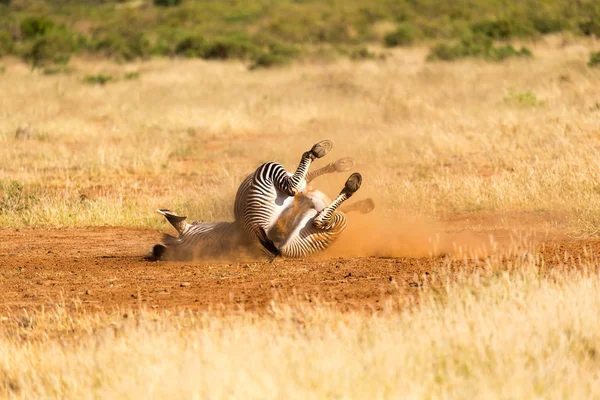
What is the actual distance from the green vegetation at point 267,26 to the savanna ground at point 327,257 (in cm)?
1159

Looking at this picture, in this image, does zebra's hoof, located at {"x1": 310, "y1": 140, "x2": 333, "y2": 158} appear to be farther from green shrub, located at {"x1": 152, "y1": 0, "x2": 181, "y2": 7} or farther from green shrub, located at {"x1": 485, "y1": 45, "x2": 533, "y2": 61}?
green shrub, located at {"x1": 152, "y1": 0, "x2": 181, "y2": 7}

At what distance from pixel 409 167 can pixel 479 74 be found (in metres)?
12.4

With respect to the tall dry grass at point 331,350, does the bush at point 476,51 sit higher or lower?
higher

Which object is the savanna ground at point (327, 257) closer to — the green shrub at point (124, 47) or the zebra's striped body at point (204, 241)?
the zebra's striped body at point (204, 241)

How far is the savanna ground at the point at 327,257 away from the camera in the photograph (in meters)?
4.98

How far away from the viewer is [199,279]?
810 cm

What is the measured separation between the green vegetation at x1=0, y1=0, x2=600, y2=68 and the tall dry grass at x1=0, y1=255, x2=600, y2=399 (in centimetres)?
2490

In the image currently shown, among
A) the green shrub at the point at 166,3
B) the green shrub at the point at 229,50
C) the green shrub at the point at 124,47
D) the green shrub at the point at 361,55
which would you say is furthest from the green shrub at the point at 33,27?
the green shrub at the point at 166,3

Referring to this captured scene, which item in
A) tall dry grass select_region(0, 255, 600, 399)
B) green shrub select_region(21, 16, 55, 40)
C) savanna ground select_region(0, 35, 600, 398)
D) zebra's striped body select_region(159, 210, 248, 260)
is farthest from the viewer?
green shrub select_region(21, 16, 55, 40)

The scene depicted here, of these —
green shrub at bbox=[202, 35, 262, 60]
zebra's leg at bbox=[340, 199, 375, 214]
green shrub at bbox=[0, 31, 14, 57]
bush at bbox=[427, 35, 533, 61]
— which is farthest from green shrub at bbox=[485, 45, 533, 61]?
zebra's leg at bbox=[340, 199, 375, 214]

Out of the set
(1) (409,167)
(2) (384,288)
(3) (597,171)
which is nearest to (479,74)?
(1) (409,167)

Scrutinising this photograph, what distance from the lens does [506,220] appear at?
35.2 ft

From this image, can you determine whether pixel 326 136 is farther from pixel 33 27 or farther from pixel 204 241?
pixel 33 27

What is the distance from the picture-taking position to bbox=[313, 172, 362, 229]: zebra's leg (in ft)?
27.0
